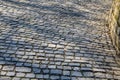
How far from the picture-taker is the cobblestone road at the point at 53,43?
186 inches

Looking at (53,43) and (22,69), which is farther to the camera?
(53,43)

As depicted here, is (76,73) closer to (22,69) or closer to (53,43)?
(22,69)

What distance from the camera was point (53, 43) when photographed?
19.6ft

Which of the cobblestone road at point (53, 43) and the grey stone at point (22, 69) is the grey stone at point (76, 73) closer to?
the cobblestone road at point (53, 43)

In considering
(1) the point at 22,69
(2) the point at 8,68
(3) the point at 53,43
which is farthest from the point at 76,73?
(3) the point at 53,43

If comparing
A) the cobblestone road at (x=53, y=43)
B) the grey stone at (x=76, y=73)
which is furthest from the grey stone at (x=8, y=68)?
the grey stone at (x=76, y=73)

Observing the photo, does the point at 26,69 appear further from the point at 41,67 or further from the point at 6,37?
the point at 6,37

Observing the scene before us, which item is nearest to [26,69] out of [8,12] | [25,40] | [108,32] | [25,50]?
[25,50]

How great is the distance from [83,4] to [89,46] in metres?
4.15

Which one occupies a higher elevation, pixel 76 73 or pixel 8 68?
pixel 8 68

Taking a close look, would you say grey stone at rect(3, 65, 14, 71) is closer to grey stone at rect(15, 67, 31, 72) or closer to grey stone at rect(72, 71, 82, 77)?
grey stone at rect(15, 67, 31, 72)

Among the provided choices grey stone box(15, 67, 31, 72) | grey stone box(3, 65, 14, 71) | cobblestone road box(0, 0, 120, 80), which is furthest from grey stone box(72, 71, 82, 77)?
grey stone box(3, 65, 14, 71)

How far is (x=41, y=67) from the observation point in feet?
15.8

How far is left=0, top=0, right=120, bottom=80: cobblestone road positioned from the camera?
15.5 feet
